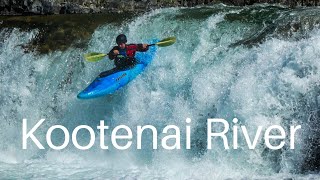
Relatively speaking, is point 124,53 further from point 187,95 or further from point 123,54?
point 187,95

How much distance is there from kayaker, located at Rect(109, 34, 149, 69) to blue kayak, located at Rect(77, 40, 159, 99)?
96 mm

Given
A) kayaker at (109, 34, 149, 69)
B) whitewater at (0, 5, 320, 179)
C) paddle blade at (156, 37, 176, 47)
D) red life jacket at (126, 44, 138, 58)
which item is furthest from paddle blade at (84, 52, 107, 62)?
paddle blade at (156, 37, 176, 47)

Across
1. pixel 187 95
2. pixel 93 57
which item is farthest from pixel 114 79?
pixel 187 95

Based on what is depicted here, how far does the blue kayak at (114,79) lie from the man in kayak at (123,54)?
0.21 ft

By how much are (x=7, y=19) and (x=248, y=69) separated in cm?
750

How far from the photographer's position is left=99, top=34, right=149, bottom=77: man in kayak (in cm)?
1000

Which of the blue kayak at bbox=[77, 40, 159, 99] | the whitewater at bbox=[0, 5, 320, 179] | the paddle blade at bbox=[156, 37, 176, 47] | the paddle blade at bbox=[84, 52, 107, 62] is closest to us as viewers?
the whitewater at bbox=[0, 5, 320, 179]

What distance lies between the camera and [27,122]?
11.5 meters

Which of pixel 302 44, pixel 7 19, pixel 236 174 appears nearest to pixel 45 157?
pixel 236 174

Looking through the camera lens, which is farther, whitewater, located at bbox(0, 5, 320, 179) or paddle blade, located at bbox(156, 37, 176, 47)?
paddle blade, located at bbox(156, 37, 176, 47)

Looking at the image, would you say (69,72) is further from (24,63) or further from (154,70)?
(154,70)

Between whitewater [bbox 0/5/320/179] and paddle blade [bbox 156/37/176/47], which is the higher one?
paddle blade [bbox 156/37/176/47]

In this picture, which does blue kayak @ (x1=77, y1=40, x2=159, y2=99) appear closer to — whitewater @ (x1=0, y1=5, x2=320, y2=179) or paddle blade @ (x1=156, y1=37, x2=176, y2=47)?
whitewater @ (x1=0, y1=5, x2=320, y2=179)

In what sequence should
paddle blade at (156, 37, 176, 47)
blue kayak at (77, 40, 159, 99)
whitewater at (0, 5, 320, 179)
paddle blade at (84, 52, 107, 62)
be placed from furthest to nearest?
paddle blade at (84, 52, 107, 62), paddle blade at (156, 37, 176, 47), blue kayak at (77, 40, 159, 99), whitewater at (0, 5, 320, 179)
